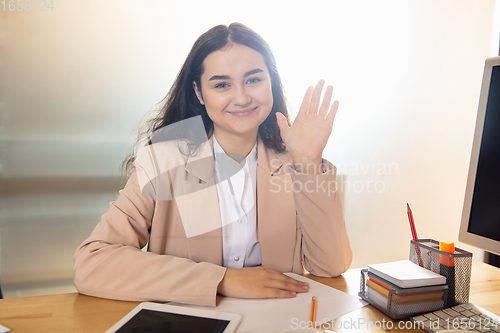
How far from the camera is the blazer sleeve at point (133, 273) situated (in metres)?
0.76

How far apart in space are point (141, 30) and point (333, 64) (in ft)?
4.04

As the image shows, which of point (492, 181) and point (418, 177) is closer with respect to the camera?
point (492, 181)

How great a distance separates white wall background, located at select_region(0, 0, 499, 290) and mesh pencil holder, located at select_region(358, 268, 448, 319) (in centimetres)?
170

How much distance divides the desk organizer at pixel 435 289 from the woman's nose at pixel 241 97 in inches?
27.0

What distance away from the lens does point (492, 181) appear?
0.72 meters

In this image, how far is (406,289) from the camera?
0.67m

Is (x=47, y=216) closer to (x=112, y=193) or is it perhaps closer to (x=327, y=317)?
(x=112, y=193)

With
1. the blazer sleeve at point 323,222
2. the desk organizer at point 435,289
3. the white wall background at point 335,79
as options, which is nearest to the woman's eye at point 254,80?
the blazer sleeve at point 323,222

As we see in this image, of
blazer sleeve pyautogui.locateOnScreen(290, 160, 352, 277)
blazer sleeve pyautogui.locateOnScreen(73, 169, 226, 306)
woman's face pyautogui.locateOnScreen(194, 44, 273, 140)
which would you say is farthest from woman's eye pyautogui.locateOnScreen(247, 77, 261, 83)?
blazer sleeve pyautogui.locateOnScreen(73, 169, 226, 306)

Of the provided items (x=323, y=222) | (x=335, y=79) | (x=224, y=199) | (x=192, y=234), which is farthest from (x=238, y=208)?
(x=335, y=79)

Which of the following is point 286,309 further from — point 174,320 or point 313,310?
point 174,320

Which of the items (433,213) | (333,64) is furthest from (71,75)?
(433,213)

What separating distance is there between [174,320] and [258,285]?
0.21m

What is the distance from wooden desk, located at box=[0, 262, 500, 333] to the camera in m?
0.66
